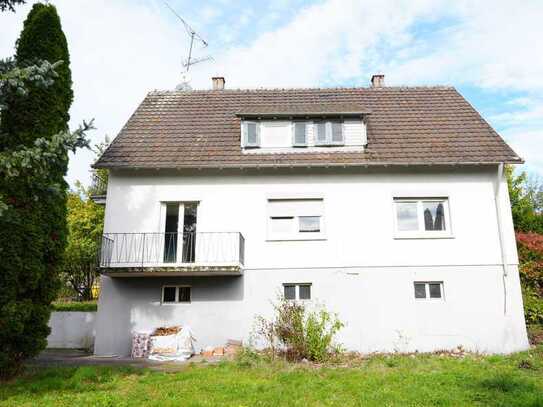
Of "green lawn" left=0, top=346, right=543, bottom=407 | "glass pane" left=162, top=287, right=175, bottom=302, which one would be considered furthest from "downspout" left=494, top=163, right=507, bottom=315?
"glass pane" left=162, top=287, right=175, bottom=302

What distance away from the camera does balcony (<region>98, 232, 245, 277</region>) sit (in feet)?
40.7

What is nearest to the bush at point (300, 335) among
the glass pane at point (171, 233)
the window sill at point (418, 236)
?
the window sill at point (418, 236)

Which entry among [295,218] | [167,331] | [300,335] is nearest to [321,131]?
[295,218]

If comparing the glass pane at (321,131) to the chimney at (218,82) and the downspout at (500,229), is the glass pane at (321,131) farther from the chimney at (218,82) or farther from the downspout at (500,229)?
the chimney at (218,82)

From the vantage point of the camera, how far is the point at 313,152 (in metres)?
13.9

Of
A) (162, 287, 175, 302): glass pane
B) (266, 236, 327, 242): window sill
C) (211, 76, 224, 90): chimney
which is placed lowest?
(162, 287, 175, 302): glass pane

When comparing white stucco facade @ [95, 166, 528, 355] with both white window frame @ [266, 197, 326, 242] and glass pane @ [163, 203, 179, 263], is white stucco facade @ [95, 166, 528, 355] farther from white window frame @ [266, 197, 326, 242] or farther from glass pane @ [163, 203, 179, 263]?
glass pane @ [163, 203, 179, 263]

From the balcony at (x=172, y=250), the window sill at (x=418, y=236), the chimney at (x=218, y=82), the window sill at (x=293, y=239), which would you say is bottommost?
the balcony at (x=172, y=250)

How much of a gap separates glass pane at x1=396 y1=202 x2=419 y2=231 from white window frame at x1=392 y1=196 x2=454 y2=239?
0.08 meters

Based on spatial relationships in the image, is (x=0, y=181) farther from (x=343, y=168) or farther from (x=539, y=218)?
(x=539, y=218)

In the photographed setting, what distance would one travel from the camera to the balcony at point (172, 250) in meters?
12.4

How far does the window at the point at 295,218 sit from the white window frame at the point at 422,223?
91.5 inches

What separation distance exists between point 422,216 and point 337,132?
386cm

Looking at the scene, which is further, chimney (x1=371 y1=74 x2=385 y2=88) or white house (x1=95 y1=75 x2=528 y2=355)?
chimney (x1=371 y1=74 x2=385 y2=88)
